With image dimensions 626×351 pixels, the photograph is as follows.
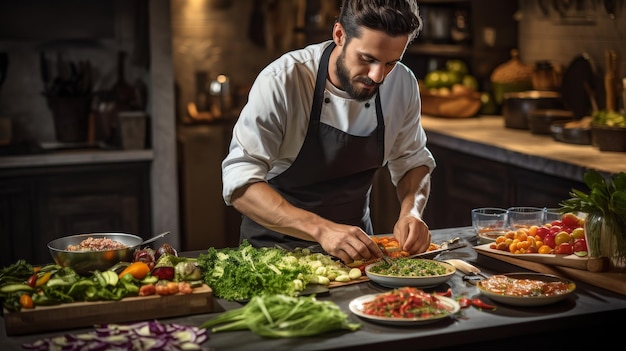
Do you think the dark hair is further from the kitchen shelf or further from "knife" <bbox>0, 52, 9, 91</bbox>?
the kitchen shelf

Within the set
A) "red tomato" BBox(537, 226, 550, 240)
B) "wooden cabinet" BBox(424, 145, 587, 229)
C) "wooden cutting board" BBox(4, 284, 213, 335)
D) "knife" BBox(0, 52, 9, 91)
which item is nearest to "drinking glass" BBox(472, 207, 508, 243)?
"red tomato" BBox(537, 226, 550, 240)

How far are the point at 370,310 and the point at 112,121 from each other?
3.70 metres

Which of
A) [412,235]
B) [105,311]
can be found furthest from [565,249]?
[105,311]

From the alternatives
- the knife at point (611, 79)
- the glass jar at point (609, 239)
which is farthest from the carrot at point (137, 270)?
the knife at point (611, 79)

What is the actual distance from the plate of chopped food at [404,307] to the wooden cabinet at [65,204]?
3.35 m

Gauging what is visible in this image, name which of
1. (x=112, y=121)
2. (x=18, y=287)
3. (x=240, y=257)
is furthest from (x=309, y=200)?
(x=112, y=121)

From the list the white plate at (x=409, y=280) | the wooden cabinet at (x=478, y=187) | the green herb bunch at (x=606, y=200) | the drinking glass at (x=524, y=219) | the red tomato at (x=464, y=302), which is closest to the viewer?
the red tomato at (x=464, y=302)

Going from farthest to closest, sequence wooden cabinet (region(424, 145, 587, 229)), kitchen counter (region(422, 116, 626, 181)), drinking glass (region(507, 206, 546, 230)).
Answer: wooden cabinet (region(424, 145, 587, 229)), kitchen counter (region(422, 116, 626, 181)), drinking glass (region(507, 206, 546, 230))

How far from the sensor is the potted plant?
2.75 meters

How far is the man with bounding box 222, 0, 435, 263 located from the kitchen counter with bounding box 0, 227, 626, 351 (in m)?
0.35

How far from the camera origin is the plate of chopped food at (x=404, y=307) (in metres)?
2.33

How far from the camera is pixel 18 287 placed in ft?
7.97

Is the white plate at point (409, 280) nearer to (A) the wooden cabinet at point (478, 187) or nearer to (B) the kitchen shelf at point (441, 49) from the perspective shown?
(A) the wooden cabinet at point (478, 187)

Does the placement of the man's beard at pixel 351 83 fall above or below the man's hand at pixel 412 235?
above
